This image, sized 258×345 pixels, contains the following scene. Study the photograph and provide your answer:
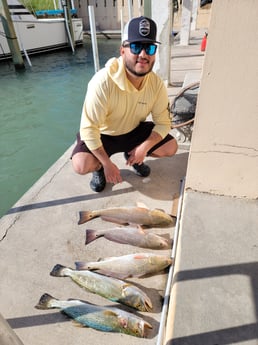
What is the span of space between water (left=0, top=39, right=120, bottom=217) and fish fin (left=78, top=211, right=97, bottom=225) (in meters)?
1.86

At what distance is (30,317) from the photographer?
1690mm

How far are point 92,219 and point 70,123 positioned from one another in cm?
514

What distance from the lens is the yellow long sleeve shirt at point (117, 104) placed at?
2316 mm

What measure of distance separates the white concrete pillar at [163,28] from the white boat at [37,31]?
11489 mm

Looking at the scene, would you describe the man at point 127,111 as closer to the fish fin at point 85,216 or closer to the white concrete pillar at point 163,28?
the fish fin at point 85,216

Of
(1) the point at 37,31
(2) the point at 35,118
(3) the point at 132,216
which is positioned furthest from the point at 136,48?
(1) the point at 37,31

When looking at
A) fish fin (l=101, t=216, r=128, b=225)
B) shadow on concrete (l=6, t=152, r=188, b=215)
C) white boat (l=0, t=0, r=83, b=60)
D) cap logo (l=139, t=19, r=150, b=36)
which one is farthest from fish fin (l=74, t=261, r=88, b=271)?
white boat (l=0, t=0, r=83, b=60)

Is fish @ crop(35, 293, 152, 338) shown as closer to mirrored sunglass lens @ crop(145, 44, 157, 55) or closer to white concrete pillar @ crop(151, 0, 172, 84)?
mirrored sunglass lens @ crop(145, 44, 157, 55)

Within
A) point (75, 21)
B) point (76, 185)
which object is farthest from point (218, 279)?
point (75, 21)

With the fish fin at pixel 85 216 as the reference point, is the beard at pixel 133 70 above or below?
above

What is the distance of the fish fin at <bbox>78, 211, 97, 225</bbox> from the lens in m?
2.38

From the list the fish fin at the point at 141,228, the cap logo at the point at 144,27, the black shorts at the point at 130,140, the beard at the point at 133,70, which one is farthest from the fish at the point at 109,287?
the cap logo at the point at 144,27

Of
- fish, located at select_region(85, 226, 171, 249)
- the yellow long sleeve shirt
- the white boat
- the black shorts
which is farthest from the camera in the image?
the white boat

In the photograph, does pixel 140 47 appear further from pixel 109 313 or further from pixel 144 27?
pixel 109 313
